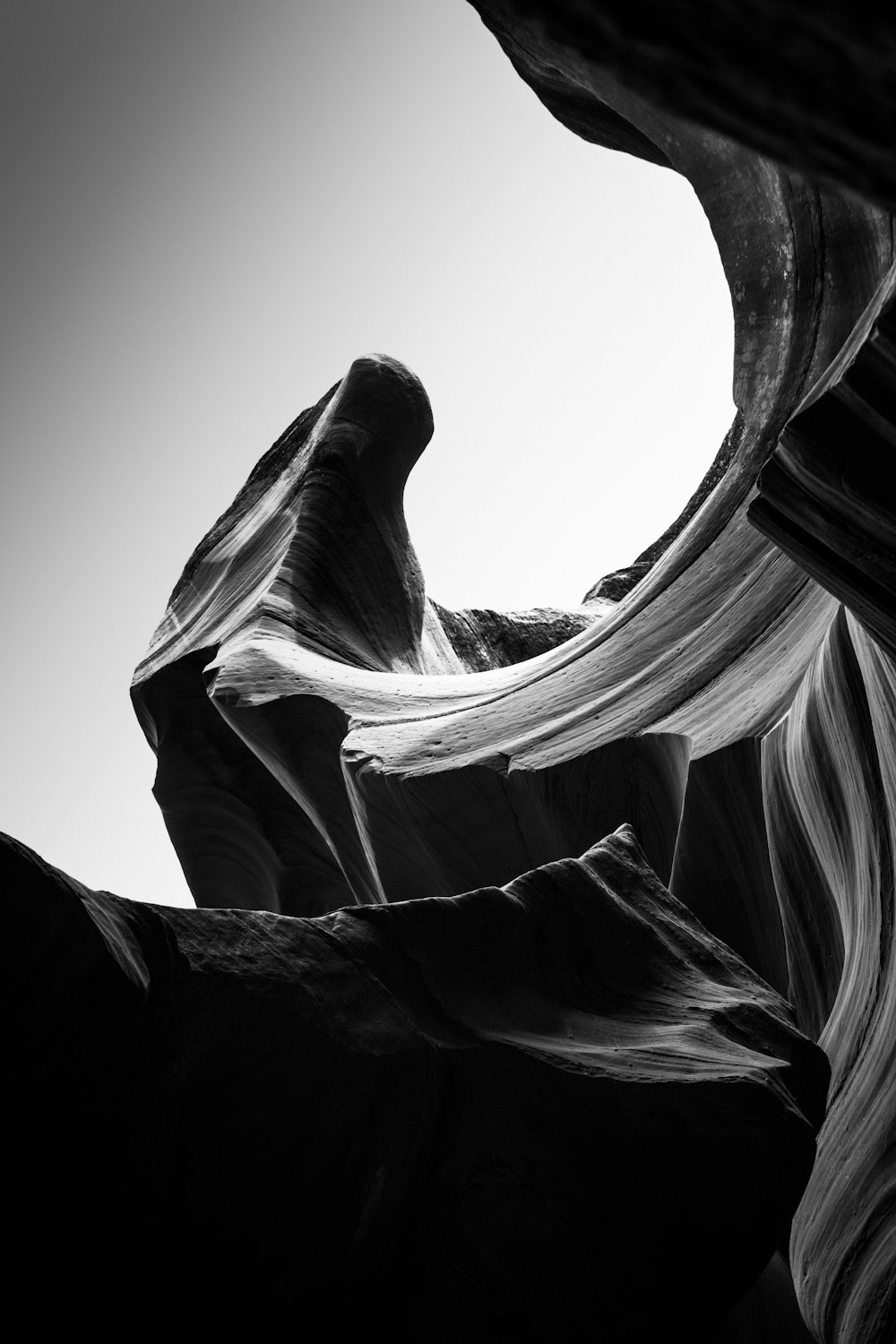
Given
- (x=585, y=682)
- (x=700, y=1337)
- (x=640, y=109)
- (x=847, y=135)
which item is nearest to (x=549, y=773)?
(x=585, y=682)

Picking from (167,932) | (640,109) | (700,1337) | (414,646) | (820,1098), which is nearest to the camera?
(167,932)

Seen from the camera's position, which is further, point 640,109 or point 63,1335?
point 640,109

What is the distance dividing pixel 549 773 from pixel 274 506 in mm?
2029

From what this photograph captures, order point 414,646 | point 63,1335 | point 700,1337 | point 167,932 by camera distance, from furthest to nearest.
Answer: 1. point 414,646
2. point 700,1337
3. point 167,932
4. point 63,1335

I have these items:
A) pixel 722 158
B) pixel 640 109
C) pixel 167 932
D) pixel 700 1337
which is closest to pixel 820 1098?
pixel 700 1337

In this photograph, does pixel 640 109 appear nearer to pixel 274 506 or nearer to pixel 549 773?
pixel 549 773

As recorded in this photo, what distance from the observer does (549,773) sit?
7.23ft

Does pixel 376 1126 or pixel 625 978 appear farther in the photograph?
pixel 625 978

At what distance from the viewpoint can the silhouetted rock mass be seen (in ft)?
3.55

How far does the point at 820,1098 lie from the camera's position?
149 centimetres

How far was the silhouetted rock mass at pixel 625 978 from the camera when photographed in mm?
1083

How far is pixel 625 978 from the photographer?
1569mm

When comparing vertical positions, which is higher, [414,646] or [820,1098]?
[414,646]

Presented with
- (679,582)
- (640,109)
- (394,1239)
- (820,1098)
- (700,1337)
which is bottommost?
(700,1337)
